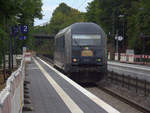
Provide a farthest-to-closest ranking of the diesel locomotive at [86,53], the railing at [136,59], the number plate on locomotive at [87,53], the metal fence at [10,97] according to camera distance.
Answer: the railing at [136,59]
the number plate on locomotive at [87,53]
the diesel locomotive at [86,53]
the metal fence at [10,97]

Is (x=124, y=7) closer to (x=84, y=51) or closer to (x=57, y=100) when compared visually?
(x=84, y=51)

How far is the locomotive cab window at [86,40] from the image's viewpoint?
2072 centimetres

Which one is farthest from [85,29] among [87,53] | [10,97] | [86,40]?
[10,97]

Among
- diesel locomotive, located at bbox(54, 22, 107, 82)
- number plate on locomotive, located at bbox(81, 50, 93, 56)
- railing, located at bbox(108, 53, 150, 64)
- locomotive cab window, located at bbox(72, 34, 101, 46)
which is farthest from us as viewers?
railing, located at bbox(108, 53, 150, 64)

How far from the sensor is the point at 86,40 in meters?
20.9

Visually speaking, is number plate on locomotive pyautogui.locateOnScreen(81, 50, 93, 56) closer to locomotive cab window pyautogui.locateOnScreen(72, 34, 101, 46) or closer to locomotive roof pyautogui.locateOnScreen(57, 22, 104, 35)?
locomotive cab window pyautogui.locateOnScreen(72, 34, 101, 46)

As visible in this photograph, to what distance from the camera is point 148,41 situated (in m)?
57.8

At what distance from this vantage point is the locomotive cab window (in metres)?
20.7

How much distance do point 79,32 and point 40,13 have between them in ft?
100

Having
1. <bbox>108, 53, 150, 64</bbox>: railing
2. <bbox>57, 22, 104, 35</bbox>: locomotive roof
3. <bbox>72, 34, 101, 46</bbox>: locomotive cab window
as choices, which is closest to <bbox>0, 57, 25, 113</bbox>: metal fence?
<bbox>72, 34, 101, 46</bbox>: locomotive cab window

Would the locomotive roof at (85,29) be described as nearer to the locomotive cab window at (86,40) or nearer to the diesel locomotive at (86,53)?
the diesel locomotive at (86,53)

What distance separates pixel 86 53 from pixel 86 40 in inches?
34.2

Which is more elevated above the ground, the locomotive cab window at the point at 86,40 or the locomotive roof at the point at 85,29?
the locomotive roof at the point at 85,29

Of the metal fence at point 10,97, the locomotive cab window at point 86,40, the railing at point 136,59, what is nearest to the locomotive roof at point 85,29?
the locomotive cab window at point 86,40
